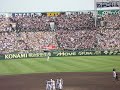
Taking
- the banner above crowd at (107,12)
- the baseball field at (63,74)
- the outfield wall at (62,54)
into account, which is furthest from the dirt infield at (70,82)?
the banner above crowd at (107,12)

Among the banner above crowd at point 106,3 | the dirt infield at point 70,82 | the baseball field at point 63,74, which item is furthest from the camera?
the banner above crowd at point 106,3

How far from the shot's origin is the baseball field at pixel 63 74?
31.6 m

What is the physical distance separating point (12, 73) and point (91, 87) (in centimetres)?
1615

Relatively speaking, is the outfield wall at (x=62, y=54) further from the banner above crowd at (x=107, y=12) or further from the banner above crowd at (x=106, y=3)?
the banner above crowd at (x=107, y=12)

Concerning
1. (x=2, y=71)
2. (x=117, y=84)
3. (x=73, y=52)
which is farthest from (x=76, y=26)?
(x=117, y=84)

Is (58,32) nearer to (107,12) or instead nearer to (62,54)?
(107,12)

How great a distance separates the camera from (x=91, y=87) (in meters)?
30.2

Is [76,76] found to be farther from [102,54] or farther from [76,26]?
[76,26]

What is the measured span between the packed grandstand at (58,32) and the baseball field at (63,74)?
16.0m

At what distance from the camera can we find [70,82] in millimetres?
34031

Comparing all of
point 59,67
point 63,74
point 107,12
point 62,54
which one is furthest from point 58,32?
point 63,74

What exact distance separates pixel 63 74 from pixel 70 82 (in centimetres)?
678

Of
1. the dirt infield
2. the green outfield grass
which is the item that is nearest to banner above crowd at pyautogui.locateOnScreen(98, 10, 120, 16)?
the green outfield grass

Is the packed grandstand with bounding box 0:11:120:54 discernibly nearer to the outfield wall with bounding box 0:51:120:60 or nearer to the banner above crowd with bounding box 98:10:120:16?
the banner above crowd with bounding box 98:10:120:16
